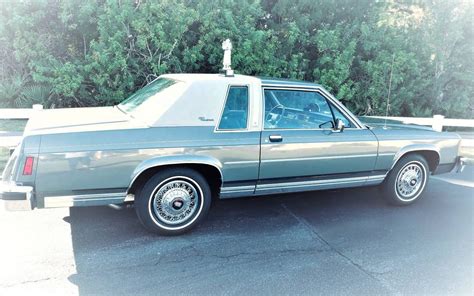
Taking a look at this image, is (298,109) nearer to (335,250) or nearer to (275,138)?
(275,138)

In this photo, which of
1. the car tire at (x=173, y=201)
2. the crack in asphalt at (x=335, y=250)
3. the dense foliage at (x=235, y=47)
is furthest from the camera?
the dense foliage at (x=235, y=47)

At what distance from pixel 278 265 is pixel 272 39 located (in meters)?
7.00

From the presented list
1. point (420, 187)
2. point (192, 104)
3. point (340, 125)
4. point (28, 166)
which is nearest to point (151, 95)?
point (192, 104)

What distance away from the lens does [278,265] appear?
366 cm

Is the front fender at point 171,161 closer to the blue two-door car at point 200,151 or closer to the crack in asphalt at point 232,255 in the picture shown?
the blue two-door car at point 200,151

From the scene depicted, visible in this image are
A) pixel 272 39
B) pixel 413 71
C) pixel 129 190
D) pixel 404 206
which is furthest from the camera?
pixel 413 71

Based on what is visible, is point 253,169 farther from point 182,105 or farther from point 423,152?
point 423,152

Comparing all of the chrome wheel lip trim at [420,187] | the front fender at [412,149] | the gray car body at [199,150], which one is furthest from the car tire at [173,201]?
the chrome wheel lip trim at [420,187]

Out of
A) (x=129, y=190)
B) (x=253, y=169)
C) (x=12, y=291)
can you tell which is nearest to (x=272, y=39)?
(x=253, y=169)

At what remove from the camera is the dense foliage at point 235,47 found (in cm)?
862

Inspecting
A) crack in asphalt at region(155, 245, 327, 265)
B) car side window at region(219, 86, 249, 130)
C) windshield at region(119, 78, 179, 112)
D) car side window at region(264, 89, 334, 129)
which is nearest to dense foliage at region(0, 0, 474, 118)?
windshield at region(119, 78, 179, 112)

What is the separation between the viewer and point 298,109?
191 inches

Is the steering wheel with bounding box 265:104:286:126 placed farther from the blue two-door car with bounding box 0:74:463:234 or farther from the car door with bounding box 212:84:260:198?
the car door with bounding box 212:84:260:198

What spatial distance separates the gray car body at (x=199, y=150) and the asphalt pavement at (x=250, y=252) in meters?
0.45
